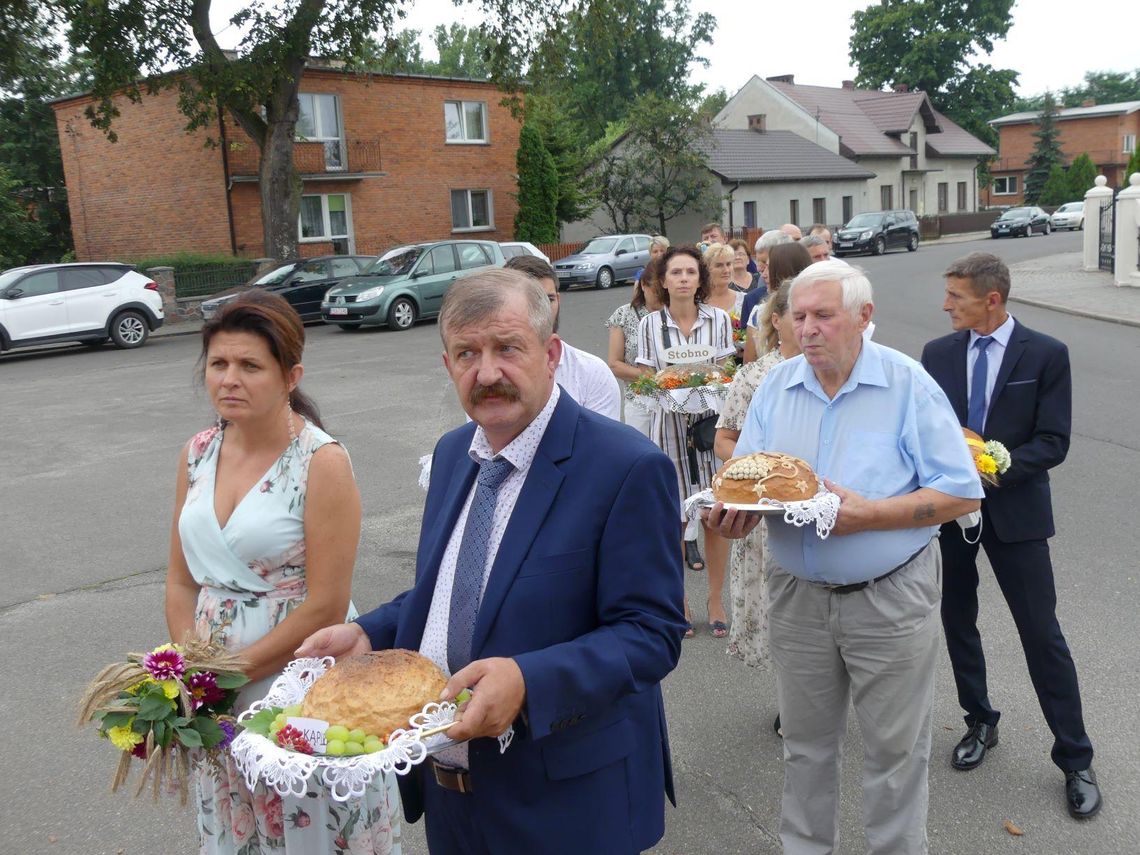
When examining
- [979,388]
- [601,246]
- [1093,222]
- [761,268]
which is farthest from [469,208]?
[979,388]

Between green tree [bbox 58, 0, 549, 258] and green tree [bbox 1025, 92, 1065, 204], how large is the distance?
55.4 metres

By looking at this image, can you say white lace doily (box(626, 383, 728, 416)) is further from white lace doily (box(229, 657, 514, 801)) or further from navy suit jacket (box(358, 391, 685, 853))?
white lace doily (box(229, 657, 514, 801))

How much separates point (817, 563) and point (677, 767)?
1.58 meters

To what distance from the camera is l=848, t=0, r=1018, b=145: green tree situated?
236ft

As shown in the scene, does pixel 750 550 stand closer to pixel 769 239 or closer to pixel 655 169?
pixel 769 239

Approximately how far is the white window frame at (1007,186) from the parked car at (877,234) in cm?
4484

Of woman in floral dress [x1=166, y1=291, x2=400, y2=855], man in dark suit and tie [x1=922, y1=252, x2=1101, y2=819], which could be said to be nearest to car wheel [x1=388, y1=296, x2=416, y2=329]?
man in dark suit and tie [x1=922, y1=252, x2=1101, y2=819]

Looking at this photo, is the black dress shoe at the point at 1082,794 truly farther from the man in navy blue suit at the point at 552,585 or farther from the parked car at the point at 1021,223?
the parked car at the point at 1021,223

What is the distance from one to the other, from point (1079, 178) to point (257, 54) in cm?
5833

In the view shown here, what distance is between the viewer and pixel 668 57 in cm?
7312

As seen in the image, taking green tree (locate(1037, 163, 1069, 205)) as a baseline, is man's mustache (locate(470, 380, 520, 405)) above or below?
below

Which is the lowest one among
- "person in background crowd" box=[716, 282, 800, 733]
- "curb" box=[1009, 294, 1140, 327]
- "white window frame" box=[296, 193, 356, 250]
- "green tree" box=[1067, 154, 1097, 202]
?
"curb" box=[1009, 294, 1140, 327]

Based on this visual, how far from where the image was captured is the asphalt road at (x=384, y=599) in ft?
12.8

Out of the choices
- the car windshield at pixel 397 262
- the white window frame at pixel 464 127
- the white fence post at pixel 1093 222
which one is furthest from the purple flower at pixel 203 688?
the white window frame at pixel 464 127
